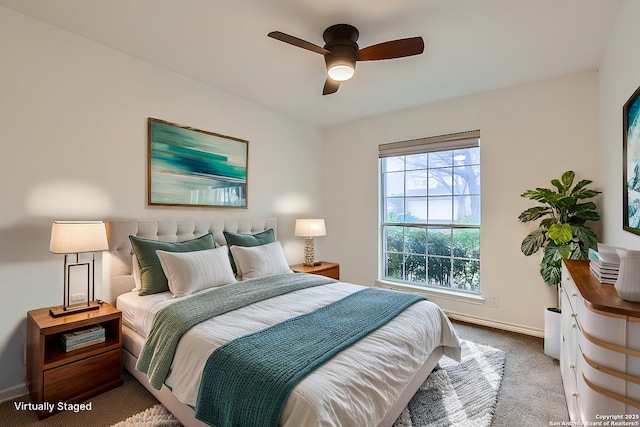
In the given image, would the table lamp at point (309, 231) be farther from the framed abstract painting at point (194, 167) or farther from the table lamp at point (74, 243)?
the table lamp at point (74, 243)

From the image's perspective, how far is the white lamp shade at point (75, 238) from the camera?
202cm

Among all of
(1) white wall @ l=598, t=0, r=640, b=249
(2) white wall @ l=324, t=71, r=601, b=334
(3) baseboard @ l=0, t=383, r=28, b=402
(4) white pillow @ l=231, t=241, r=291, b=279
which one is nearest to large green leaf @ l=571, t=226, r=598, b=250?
(1) white wall @ l=598, t=0, r=640, b=249

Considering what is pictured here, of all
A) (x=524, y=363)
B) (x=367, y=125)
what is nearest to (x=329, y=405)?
(x=524, y=363)

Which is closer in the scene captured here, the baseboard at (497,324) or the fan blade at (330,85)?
the fan blade at (330,85)

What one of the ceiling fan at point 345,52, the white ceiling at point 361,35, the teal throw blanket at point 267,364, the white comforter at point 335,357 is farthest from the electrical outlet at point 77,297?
the ceiling fan at point 345,52

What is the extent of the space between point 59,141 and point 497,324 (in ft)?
14.6

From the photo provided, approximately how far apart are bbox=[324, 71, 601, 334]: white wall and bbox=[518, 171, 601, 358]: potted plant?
0.33 metres

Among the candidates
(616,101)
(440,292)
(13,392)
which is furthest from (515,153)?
(13,392)

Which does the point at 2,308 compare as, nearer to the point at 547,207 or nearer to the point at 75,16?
the point at 75,16

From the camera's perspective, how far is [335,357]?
1.48 meters

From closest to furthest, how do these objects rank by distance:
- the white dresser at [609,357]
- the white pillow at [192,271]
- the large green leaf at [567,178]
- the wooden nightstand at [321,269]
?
the white dresser at [609,357], the white pillow at [192,271], the large green leaf at [567,178], the wooden nightstand at [321,269]

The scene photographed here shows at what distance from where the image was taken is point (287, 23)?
2.20 meters

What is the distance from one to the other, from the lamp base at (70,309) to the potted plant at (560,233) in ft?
12.0

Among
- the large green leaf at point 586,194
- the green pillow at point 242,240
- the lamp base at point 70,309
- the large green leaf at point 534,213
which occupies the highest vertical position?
the large green leaf at point 586,194
